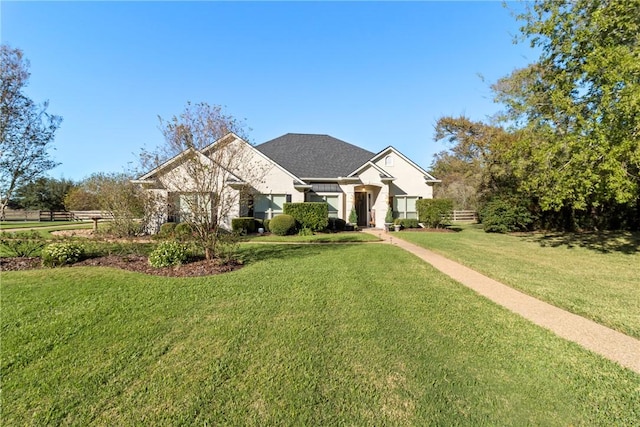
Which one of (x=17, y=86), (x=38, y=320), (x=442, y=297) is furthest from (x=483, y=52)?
(x=17, y=86)

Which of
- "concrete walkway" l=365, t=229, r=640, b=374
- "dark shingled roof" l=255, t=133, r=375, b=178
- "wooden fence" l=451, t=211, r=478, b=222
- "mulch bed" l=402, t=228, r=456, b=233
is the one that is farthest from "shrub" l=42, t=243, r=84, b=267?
"wooden fence" l=451, t=211, r=478, b=222

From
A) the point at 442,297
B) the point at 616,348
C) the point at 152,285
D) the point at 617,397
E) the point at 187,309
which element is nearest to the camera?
the point at 617,397

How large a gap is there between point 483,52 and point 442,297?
1279 cm

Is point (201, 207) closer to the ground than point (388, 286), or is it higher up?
higher up

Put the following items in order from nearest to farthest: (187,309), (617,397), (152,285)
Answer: (617,397) < (187,309) < (152,285)

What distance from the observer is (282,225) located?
16.5 metres

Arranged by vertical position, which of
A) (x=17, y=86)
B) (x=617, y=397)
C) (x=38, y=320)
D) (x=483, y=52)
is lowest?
(x=617, y=397)

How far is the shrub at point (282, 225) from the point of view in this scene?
1647cm

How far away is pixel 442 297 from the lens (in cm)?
593

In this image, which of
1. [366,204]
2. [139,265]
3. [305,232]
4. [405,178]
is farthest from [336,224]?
[139,265]

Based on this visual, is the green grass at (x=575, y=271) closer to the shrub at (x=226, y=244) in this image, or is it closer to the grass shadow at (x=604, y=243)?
the grass shadow at (x=604, y=243)

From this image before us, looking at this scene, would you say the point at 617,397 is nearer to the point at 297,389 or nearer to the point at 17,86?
the point at 297,389

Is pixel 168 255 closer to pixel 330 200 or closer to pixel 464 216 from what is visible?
pixel 330 200

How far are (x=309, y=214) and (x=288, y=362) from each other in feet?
46.4
